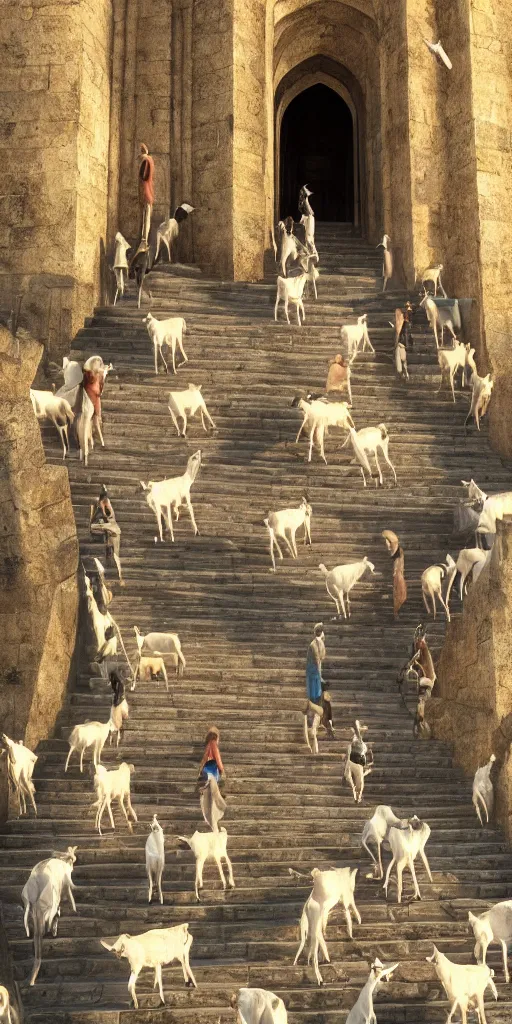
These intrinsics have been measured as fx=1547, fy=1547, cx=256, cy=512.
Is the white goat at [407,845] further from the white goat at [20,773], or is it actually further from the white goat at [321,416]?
the white goat at [321,416]

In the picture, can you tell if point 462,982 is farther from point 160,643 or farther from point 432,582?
point 432,582

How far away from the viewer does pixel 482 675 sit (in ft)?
55.0

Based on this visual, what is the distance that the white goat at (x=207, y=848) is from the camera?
14117 millimetres

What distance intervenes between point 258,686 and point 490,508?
4207 millimetres

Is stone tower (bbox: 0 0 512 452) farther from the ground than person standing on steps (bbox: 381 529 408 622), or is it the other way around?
stone tower (bbox: 0 0 512 452)

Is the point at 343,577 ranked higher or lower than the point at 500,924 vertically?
higher

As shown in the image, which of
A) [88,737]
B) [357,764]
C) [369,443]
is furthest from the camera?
[369,443]

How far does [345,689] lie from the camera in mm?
17688

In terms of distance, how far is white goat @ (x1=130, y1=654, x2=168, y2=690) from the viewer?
17125 millimetres

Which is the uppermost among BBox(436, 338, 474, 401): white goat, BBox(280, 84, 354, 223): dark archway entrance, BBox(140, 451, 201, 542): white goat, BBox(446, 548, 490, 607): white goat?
BBox(280, 84, 354, 223): dark archway entrance

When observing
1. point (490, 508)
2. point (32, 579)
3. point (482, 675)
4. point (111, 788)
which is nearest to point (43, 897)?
point (111, 788)

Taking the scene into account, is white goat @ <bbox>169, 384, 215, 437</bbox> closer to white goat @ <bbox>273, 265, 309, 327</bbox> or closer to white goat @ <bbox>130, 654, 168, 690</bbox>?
white goat @ <bbox>273, 265, 309, 327</bbox>

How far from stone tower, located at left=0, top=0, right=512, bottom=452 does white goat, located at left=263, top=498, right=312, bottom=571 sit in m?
6.23

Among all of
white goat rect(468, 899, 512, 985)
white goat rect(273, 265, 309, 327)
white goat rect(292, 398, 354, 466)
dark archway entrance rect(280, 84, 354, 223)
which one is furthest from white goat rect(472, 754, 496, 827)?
dark archway entrance rect(280, 84, 354, 223)
